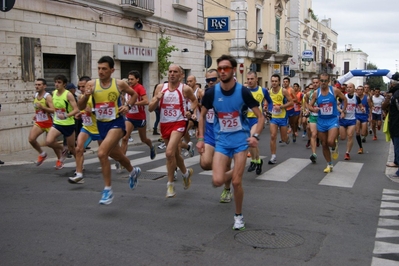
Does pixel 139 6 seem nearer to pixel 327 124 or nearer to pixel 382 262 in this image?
pixel 327 124

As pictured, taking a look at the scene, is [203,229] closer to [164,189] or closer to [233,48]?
[164,189]

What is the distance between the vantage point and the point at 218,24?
89.7 ft

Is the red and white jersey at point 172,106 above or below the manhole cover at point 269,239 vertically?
above

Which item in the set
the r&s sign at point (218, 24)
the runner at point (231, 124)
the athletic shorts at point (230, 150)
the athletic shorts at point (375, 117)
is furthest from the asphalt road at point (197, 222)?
the r&s sign at point (218, 24)

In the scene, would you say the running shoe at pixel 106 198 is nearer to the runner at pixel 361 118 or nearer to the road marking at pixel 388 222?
the road marking at pixel 388 222

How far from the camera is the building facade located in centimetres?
1382

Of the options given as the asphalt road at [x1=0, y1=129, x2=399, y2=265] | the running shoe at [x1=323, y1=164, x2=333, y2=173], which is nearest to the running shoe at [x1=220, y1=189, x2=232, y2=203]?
the asphalt road at [x1=0, y1=129, x2=399, y2=265]

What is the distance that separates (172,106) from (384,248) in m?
3.77

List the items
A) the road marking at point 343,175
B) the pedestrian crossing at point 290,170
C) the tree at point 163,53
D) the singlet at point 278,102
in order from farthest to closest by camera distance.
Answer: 1. the tree at point 163,53
2. the singlet at point 278,102
3. the pedestrian crossing at point 290,170
4. the road marking at point 343,175

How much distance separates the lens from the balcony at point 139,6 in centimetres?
1904

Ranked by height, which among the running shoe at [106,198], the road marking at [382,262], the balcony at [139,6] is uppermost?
the balcony at [139,6]

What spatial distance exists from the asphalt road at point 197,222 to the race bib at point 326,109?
1.31m

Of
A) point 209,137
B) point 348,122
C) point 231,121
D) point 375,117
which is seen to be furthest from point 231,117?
point 375,117

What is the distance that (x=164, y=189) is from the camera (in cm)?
826
